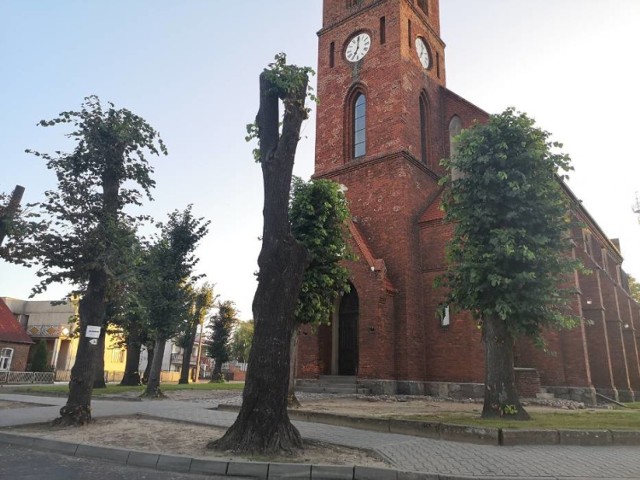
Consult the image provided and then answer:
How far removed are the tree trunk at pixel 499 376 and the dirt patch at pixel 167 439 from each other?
4.87m

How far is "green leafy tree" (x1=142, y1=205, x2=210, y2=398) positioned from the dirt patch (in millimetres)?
7681

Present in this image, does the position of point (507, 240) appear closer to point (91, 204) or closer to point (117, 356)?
point (91, 204)

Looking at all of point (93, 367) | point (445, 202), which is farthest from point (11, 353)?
point (445, 202)

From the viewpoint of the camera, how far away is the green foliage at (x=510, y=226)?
11.5m

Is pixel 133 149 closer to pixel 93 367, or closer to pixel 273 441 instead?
pixel 93 367

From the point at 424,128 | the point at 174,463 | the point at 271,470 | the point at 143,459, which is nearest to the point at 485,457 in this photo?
the point at 271,470

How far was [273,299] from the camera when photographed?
8156 millimetres

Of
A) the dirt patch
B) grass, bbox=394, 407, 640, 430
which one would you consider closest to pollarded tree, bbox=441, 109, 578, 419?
grass, bbox=394, 407, 640, 430

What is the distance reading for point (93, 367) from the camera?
37.0 ft

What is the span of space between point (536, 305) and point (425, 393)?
9583 millimetres

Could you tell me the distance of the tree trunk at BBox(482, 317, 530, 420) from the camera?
10.9 m

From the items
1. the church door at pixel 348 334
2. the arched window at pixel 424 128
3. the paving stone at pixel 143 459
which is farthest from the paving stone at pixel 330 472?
the arched window at pixel 424 128

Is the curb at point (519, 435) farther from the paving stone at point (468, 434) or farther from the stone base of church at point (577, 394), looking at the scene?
the stone base of church at point (577, 394)

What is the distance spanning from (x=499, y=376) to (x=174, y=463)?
7.85 m
